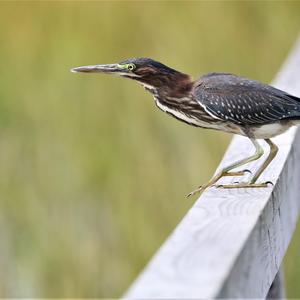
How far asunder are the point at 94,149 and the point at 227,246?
10.7 ft

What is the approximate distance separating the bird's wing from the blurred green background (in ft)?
5.00

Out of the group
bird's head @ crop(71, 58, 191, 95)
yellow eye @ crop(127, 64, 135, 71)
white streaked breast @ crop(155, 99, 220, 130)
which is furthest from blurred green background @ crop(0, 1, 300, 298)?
yellow eye @ crop(127, 64, 135, 71)

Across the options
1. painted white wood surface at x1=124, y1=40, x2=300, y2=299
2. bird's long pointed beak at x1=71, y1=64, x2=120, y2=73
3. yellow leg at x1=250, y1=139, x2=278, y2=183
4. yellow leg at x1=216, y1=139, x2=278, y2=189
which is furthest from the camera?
bird's long pointed beak at x1=71, y1=64, x2=120, y2=73

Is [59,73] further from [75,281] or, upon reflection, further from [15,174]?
[75,281]

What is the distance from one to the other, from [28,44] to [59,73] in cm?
28

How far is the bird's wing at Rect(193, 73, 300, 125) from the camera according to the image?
10.5 feet

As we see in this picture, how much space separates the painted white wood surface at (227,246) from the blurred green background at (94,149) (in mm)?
2066

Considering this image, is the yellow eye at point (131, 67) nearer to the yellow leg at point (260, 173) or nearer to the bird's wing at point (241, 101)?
the bird's wing at point (241, 101)

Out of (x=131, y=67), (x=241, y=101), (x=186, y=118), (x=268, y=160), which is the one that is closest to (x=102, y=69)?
(x=131, y=67)

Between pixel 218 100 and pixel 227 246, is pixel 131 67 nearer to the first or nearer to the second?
pixel 218 100

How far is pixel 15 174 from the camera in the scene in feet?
17.2

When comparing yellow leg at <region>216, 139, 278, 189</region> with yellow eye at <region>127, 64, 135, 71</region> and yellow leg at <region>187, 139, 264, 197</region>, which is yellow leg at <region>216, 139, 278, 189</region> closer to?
yellow leg at <region>187, 139, 264, 197</region>

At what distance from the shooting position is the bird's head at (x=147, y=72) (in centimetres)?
320

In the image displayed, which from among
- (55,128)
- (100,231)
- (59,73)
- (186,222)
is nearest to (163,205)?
(100,231)
